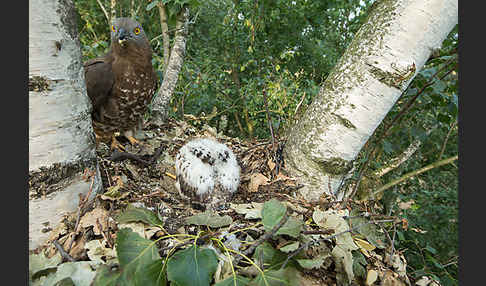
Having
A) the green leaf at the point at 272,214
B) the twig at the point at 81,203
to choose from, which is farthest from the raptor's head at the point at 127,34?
the green leaf at the point at 272,214

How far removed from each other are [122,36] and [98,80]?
1.18 feet

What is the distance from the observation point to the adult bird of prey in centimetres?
207

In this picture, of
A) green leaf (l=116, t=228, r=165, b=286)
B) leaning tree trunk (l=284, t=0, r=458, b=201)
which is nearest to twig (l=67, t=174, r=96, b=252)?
green leaf (l=116, t=228, r=165, b=286)

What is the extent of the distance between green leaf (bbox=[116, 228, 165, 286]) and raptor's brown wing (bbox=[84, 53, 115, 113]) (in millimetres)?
1494

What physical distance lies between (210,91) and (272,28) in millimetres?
1347

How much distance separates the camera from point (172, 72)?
2.33m

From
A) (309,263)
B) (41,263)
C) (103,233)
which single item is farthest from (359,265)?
(41,263)

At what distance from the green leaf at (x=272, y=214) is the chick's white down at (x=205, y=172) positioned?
61 cm

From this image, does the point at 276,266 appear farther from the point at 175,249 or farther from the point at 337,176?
the point at 337,176

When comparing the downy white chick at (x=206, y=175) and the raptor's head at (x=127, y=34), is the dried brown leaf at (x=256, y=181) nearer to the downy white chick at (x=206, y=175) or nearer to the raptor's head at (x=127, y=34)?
the downy white chick at (x=206, y=175)

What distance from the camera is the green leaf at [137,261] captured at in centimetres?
80

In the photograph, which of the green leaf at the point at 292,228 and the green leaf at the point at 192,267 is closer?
the green leaf at the point at 192,267

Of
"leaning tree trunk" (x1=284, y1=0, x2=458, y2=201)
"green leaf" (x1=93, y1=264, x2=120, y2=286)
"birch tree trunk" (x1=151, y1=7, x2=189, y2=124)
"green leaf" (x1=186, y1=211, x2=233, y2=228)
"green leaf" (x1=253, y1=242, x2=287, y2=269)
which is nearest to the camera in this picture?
"green leaf" (x1=93, y1=264, x2=120, y2=286)

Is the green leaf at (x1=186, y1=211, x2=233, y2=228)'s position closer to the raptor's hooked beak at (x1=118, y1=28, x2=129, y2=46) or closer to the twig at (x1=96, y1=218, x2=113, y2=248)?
the twig at (x1=96, y1=218, x2=113, y2=248)
